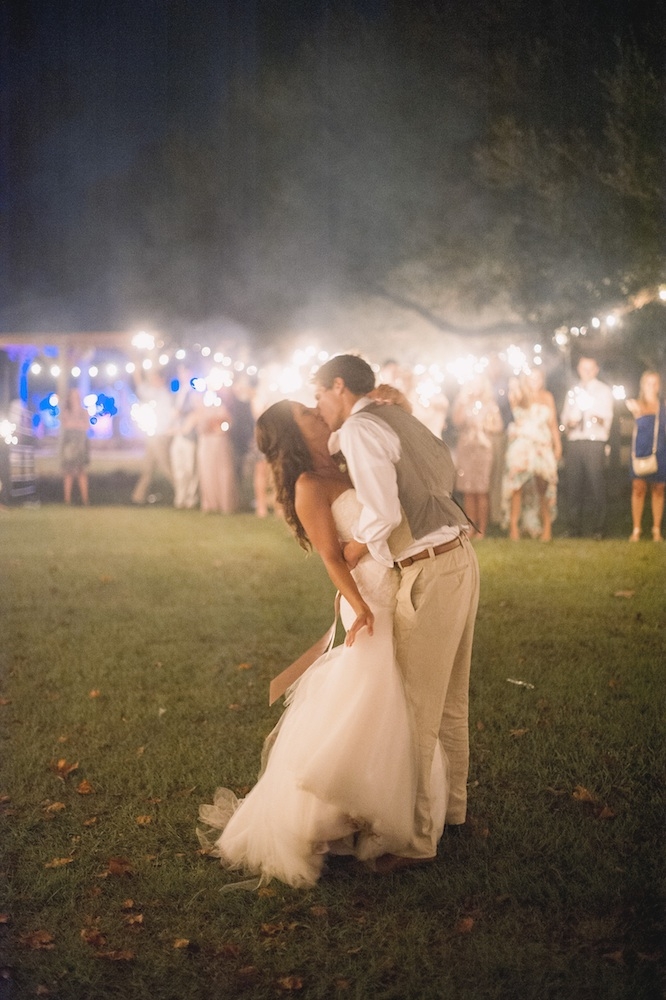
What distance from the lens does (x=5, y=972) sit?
12.1ft

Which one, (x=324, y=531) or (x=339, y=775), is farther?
(x=324, y=531)

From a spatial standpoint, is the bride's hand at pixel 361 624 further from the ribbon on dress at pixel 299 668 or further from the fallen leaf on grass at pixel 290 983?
the fallen leaf on grass at pixel 290 983

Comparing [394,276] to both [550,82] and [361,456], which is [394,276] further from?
[361,456]

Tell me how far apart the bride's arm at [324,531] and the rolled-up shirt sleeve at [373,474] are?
0.72 ft

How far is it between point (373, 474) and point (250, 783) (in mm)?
2146

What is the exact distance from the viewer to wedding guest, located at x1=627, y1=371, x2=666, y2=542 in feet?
43.3

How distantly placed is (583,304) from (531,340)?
4.18 meters

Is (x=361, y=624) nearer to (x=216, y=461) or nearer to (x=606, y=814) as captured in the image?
(x=606, y=814)

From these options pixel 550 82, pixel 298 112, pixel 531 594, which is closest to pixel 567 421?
pixel 531 594

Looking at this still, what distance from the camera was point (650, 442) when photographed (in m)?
13.2

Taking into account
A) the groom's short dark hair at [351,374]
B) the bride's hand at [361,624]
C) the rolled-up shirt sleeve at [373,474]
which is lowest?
the bride's hand at [361,624]

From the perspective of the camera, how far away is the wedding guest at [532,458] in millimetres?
13453

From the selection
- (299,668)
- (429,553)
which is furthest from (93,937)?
(429,553)

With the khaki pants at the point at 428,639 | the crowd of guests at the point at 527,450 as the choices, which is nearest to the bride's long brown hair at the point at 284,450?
the khaki pants at the point at 428,639
